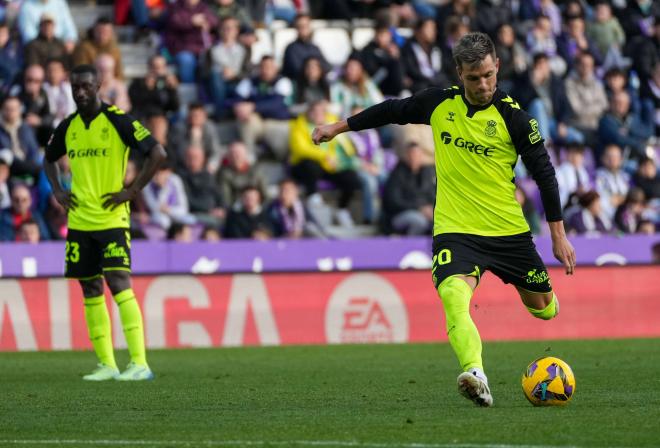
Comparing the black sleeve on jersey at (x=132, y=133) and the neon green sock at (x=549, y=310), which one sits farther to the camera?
the black sleeve on jersey at (x=132, y=133)

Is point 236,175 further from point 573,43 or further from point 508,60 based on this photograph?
point 573,43

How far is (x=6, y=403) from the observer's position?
957 centimetres

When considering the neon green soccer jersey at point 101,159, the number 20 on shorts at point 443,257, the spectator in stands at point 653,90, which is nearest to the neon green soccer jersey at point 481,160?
the number 20 on shorts at point 443,257

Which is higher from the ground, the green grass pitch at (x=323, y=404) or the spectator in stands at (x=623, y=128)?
the spectator in stands at (x=623, y=128)

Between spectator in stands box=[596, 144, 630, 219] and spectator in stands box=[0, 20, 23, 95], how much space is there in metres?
8.90

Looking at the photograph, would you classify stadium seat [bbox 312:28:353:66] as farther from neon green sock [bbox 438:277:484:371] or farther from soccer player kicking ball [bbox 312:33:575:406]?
neon green sock [bbox 438:277:484:371]

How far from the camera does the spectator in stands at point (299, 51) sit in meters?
21.9

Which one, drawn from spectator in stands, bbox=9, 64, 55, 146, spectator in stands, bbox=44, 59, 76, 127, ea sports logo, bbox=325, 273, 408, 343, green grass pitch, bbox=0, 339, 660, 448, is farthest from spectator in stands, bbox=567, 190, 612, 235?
spectator in stands, bbox=9, 64, 55, 146

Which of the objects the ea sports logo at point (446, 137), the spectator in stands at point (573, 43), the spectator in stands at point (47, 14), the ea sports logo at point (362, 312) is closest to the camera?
the ea sports logo at point (446, 137)

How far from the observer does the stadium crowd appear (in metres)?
19.3

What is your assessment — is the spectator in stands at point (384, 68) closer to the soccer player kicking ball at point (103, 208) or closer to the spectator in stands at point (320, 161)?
the spectator in stands at point (320, 161)

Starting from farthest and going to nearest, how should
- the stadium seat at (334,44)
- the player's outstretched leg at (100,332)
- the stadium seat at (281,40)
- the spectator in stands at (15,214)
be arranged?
1. the stadium seat at (334,44)
2. the stadium seat at (281,40)
3. the spectator in stands at (15,214)
4. the player's outstretched leg at (100,332)

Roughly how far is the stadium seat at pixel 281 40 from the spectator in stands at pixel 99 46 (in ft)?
10.3

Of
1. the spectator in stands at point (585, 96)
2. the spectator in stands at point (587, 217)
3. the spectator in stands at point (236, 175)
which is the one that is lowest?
the spectator in stands at point (587, 217)
